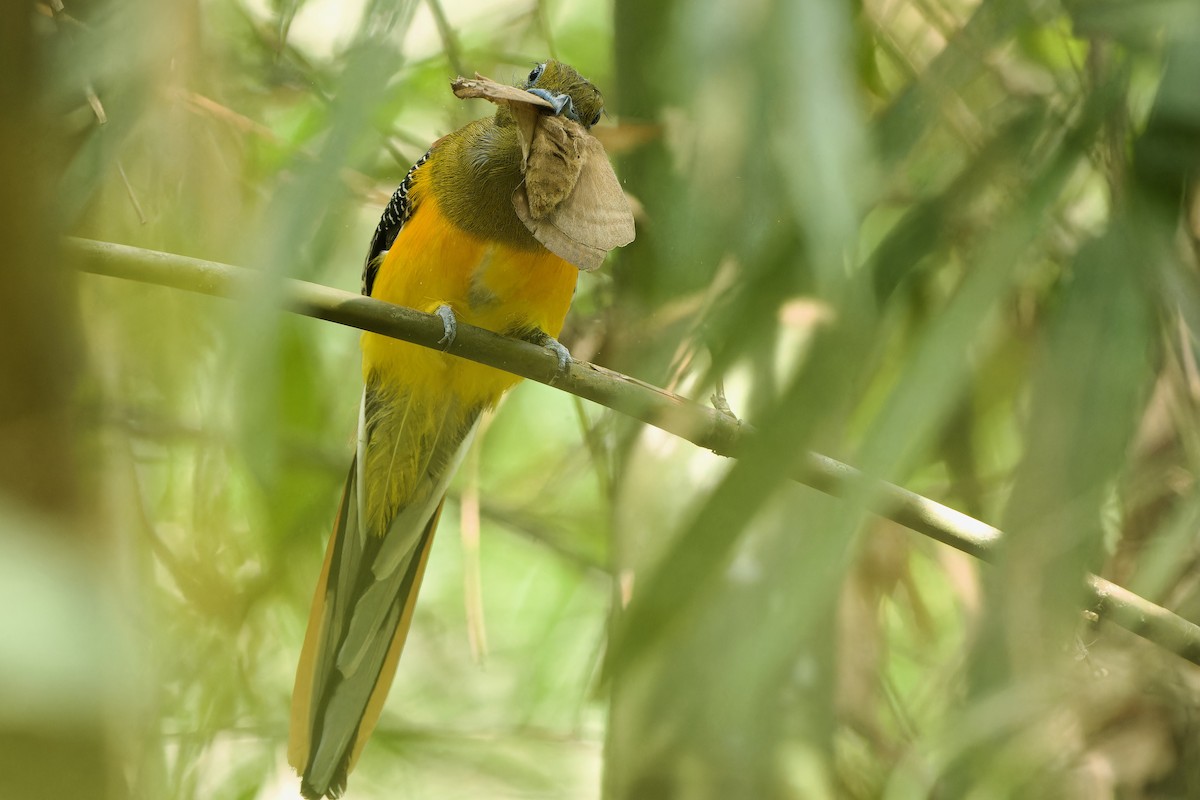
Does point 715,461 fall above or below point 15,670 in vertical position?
below

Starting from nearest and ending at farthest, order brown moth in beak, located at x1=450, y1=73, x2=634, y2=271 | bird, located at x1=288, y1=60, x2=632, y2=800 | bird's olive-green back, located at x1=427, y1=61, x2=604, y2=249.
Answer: brown moth in beak, located at x1=450, y1=73, x2=634, y2=271
bird's olive-green back, located at x1=427, y1=61, x2=604, y2=249
bird, located at x1=288, y1=60, x2=632, y2=800

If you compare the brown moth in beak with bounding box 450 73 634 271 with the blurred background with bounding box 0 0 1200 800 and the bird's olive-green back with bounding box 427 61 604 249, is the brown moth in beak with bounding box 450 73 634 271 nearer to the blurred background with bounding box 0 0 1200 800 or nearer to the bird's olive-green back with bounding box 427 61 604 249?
the blurred background with bounding box 0 0 1200 800

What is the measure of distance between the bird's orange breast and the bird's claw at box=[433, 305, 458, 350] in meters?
0.08

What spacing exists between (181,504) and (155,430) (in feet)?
0.81

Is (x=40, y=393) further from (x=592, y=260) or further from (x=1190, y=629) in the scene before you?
(x=1190, y=629)

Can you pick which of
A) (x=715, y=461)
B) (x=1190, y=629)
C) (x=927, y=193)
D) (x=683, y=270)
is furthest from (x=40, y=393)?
(x=1190, y=629)

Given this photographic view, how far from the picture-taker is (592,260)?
97cm

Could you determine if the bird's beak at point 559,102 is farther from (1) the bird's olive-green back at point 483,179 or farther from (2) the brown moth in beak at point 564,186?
(1) the bird's olive-green back at point 483,179

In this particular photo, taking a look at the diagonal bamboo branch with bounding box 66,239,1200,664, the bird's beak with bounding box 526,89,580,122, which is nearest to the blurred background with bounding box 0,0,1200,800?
the diagonal bamboo branch with bounding box 66,239,1200,664

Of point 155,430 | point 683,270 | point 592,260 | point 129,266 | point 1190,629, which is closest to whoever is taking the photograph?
point 592,260

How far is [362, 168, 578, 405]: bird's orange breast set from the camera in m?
1.58

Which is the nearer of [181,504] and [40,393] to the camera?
[40,393]

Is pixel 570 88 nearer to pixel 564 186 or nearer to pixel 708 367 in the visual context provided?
pixel 564 186

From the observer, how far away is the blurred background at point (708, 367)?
3.56ft
